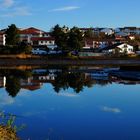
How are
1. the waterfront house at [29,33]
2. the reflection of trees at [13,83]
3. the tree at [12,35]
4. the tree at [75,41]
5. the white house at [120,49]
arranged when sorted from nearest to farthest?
the reflection of trees at [13,83], the tree at [12,35], the tree at [75,41], the white house at [120,49], the waterfront house at [29,33]

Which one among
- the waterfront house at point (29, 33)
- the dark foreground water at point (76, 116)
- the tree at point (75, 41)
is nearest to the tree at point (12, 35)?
the tree at point (75, 41)

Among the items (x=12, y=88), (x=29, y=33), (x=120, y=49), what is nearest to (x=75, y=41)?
(x=120, y=49)

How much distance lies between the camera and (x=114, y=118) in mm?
18719

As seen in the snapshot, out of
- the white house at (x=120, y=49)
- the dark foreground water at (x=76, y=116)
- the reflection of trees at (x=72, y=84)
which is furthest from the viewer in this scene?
the white house at (x=120, y=49)

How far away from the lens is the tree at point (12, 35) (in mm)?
96188

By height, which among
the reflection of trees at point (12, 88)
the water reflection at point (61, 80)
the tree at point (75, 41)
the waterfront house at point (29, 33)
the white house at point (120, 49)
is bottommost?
the water reflection at point (61, 80)

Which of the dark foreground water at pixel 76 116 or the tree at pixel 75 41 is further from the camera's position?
the tree at pixel 75 41

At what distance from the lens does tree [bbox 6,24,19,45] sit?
96188 mm

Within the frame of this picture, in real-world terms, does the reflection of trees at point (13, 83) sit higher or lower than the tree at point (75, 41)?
lower

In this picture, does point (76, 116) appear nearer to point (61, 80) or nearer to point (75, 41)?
point (61, 80)

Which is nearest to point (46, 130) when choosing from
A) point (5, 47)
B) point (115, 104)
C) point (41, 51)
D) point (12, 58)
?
point (115, 104)

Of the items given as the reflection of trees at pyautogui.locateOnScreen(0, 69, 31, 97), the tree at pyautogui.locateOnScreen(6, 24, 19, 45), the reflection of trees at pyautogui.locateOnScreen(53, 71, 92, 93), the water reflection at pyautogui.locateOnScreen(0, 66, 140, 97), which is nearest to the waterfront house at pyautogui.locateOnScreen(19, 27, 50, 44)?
the tree at pyautogui.locateOnScreen(6, 24, 19, 45)

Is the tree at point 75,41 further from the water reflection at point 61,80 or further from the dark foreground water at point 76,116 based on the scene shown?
the dark foreground water at point 76,116

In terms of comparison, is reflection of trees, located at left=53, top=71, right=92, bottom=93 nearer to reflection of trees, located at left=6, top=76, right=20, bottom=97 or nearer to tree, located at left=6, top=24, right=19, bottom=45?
reflection of trees, located at left=6, top=76, right=20, bottom=97
